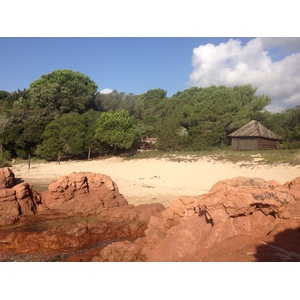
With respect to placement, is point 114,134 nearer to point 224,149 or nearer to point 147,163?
point 147,163

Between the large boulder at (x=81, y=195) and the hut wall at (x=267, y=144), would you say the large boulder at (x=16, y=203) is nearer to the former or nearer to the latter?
the large boulder at (x=81, y=195)

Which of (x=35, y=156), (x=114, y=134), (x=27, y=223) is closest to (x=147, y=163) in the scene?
(x=114, y=134)

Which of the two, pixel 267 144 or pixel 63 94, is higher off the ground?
pixel 63 94

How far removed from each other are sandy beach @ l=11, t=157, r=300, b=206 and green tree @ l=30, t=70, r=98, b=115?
8.67 ft

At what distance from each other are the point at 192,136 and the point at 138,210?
289 inches

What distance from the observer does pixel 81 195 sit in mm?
7574

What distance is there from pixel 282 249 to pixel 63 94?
37.8 feet

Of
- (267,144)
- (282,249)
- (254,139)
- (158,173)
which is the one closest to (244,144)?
(254,139)

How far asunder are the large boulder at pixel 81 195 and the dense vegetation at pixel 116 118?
6.75 ft

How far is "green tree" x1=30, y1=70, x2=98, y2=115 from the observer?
1156 centimetres

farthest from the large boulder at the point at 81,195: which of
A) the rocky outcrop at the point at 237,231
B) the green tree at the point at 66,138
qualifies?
the rocky outcrop at the point at 237,231

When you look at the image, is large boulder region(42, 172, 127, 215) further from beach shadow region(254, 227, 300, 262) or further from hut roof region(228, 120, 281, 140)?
hut roof region(228, 120, 281, 140)

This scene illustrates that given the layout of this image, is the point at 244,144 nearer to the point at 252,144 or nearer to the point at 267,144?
the point at 252,144

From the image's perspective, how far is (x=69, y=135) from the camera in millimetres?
9414
